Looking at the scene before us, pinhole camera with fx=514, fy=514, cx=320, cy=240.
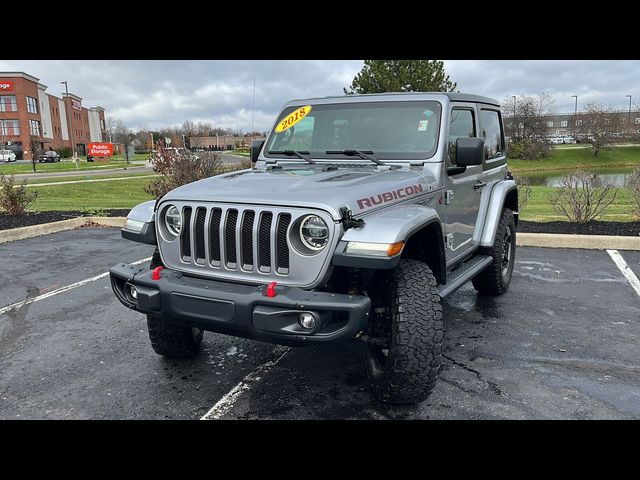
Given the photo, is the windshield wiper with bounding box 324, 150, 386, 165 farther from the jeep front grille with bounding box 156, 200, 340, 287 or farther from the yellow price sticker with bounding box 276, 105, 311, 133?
the jeep front grille with bounding box 156, 200, 340, 287

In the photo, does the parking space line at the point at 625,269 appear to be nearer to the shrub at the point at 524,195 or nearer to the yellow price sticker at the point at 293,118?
the shrub at the point at 524,195

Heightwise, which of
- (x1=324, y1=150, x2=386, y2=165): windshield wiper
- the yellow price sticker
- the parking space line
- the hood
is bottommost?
the parking space line

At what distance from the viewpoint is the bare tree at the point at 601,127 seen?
49.0m

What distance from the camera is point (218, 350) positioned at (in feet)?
13.9

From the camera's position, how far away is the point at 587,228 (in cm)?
897

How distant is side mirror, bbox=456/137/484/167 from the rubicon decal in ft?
1.57

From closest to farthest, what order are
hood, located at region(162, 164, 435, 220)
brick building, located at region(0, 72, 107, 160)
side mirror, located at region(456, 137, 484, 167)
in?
hood, located at region(162, 164, 435, 220) < side mirror, located at region(456, 137, 484, 167) < brick building, located at region(0, 72, 107, 160)

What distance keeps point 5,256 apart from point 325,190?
671cm

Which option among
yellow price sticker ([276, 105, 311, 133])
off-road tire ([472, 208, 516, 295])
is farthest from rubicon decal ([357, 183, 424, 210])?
off-road tire ([472, 208, 516, 295])

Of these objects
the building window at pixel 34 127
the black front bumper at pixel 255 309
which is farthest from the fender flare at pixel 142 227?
the building window at pixel 34 127

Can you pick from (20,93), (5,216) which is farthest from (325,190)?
(20,93)

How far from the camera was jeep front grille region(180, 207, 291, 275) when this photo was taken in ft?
9.77

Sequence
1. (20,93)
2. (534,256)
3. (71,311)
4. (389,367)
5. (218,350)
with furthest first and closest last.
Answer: (20,93)
(534,256)
(71,311)
(218,350)
(389,367)

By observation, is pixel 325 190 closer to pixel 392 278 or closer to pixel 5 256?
pixel 392 278
